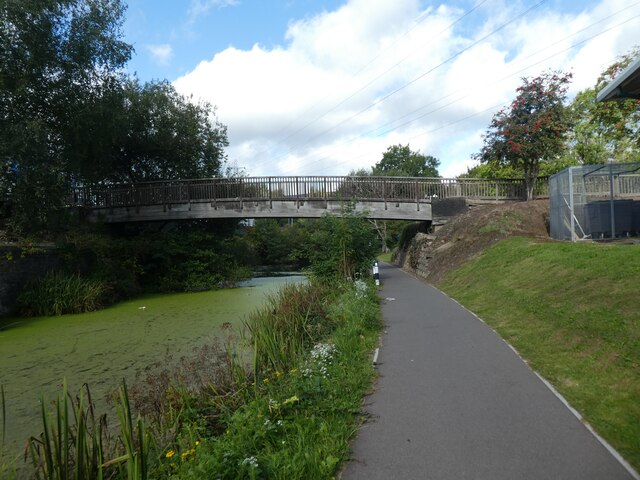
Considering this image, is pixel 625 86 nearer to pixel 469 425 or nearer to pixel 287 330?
pixel 469 425

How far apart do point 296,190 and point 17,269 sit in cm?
1386

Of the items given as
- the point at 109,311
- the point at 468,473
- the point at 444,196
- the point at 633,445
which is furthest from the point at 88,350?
the point at 444,196

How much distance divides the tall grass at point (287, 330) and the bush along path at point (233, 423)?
33mm

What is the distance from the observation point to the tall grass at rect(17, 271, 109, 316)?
1827 centimetres

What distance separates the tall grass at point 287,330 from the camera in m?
7.19

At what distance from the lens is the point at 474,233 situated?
65.4 ft

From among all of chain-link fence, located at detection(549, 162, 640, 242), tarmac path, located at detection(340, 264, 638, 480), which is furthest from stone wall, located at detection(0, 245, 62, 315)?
chain-link fence, located at detection(549, 162, 640, 242)

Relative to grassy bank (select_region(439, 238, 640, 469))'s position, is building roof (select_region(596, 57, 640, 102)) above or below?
above

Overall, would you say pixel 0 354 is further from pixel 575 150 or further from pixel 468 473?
pixel 575 150

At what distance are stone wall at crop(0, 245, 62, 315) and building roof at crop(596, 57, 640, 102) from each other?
19.3 m

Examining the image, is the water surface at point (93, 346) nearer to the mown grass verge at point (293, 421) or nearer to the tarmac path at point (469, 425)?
the mown grass verge at point (293, 421)

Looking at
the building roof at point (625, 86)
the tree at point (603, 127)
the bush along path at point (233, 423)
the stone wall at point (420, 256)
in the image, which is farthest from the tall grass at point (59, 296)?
the tree at point (603, 127)

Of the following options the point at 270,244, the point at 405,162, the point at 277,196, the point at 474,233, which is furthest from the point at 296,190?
the point at 405,162

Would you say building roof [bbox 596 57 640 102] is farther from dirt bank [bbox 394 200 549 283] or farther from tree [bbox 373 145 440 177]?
tree [bbox 373 145 440 177]
